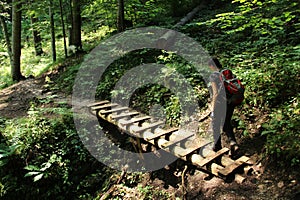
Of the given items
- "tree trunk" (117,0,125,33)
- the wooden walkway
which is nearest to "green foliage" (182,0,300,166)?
the wooden walkway

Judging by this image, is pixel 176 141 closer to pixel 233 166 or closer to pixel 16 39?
pixel 233 166

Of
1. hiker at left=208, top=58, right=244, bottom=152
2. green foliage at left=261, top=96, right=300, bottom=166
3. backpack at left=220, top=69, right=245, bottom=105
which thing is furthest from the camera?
hiker at left=208, top=58, right=244, bottom=152

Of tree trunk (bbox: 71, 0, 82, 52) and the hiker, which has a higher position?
tree trunk (bbox: 71, 0, 82, 52)

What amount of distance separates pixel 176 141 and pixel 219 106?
4.45ft

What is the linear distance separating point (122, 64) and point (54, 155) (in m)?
5.51

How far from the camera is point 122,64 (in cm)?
1120

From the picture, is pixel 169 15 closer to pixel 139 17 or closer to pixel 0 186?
pixel 139 17

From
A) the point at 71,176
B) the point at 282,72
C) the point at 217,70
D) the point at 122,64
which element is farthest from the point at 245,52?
the point at 71,176

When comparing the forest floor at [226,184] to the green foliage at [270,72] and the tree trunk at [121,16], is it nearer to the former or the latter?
the green foliage at [270,72]

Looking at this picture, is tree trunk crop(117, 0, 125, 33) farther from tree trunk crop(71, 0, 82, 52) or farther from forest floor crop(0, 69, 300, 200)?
forest floor crop(0, 69, 300, 200)

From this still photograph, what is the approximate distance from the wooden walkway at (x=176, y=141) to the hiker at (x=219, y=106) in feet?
0.94

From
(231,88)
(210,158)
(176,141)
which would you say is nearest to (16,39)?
(176,141)

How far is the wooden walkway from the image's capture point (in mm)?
5043

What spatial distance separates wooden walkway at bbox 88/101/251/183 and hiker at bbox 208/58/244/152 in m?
0.29
